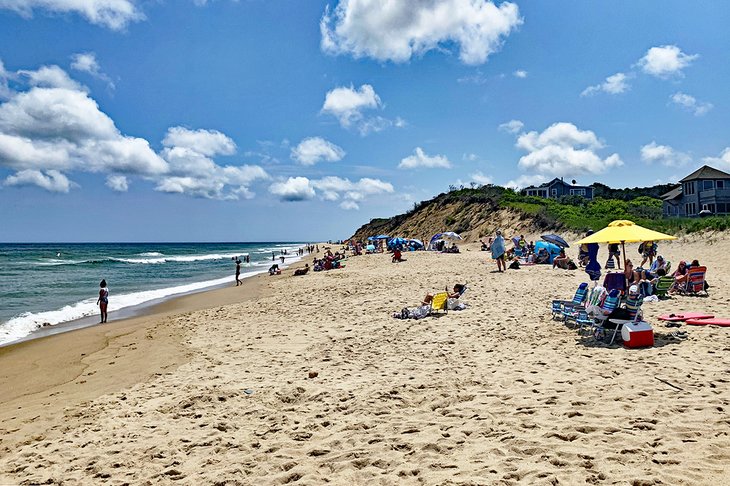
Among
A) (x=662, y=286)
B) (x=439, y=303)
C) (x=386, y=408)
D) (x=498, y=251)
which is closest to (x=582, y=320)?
(x=439, y=303)

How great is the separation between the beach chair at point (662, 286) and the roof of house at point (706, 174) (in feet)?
130

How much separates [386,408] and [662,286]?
9521mm

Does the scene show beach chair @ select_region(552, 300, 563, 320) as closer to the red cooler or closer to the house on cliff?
the red cooler

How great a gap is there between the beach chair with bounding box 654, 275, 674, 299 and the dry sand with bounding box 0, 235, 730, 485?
0.93 metres

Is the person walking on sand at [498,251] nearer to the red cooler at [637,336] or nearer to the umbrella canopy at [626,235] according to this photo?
the umbrella canopy at [626,235]

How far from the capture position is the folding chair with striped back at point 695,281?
11508 mm

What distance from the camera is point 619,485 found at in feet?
11.5

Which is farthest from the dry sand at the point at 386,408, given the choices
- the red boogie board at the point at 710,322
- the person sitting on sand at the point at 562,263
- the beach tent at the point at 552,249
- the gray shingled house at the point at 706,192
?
the gray shingled house at the point at 706,192

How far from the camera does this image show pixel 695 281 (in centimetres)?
1155

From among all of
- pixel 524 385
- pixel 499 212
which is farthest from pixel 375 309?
pixel 499 212

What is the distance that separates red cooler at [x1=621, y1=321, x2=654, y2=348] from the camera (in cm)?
719

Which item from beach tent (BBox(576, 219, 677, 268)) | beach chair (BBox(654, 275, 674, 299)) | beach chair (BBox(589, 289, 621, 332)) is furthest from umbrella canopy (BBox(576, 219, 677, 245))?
beach chair (BBox(654, 275, 674, 299))

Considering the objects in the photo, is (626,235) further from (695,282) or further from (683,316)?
(695,282)

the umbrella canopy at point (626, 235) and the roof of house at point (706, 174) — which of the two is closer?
the umbrella canopy at point (626, 235)
